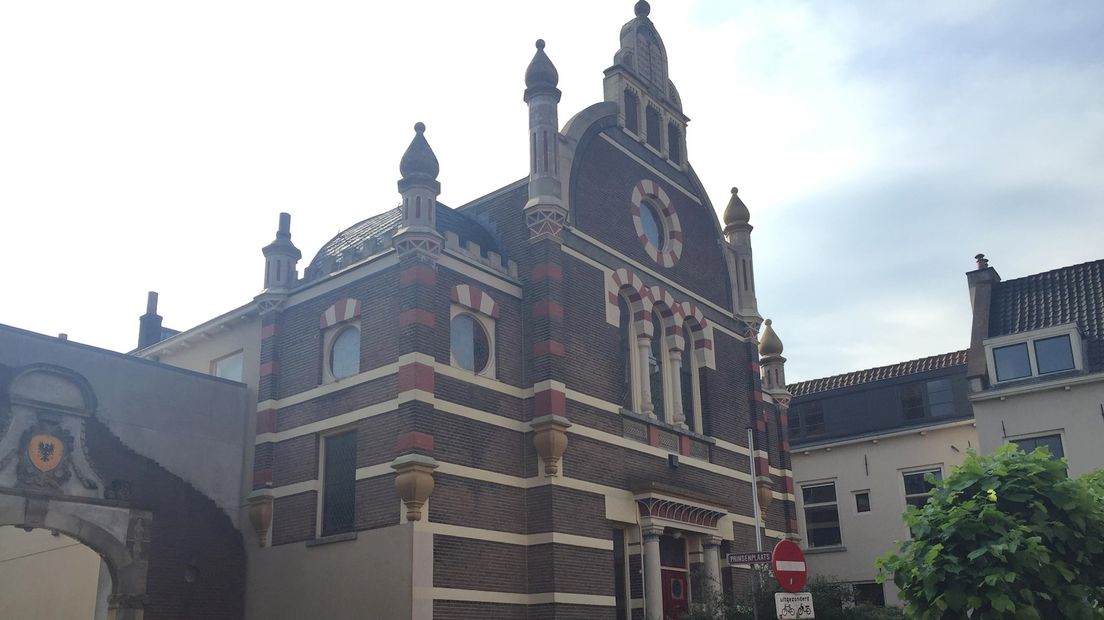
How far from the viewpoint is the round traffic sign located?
16141mm

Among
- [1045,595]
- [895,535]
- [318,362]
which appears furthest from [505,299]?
[895,535]

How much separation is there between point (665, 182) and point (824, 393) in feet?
49.9

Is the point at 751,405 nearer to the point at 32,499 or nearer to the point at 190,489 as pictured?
the point at 190,489

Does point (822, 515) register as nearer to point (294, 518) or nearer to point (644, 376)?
point (644, 376)

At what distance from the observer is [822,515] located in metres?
39.7

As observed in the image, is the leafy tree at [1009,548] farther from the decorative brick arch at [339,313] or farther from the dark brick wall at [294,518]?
the decorative brick arch at [339,313]

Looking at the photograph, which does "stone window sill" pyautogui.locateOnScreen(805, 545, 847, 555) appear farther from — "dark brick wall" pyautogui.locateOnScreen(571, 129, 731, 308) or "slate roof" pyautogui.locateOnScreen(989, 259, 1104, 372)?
"dark brick wall" pyautogui.locateOnScreen(571, 129, 731, 308)

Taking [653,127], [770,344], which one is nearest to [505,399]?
[653,127]

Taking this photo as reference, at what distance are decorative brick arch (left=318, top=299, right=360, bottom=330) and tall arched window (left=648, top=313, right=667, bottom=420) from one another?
26.4ft

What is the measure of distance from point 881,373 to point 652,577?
772 inches

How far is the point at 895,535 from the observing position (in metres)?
37.5

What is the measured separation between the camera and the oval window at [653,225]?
2898cm

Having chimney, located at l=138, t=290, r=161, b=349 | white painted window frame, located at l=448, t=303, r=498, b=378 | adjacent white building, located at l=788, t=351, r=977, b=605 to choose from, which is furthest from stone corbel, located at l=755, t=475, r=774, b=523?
chimney, located at l=138, t=290, r=161, b=349

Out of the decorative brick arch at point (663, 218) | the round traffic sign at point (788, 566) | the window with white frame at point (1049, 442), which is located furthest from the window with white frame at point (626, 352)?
the window with white frame at point (1049, 442)
